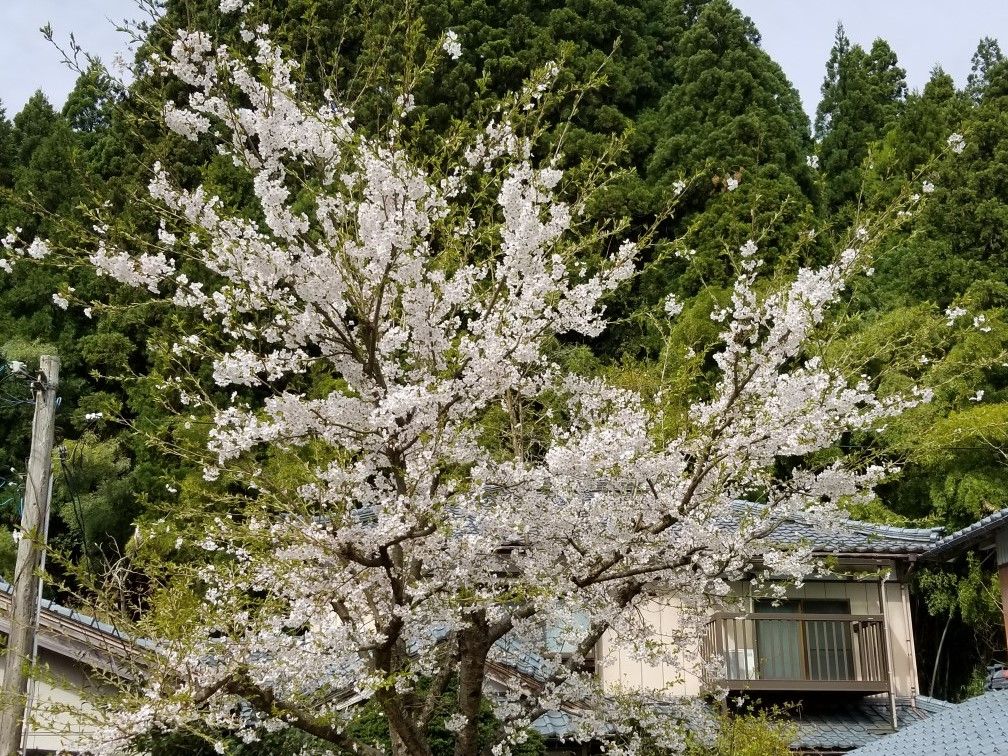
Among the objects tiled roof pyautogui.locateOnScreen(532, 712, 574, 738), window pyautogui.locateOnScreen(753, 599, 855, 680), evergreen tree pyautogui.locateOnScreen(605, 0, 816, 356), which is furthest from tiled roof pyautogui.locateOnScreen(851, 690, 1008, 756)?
evergreen tree pyautogui.locateOnScreen(605, 0, 816, 356)

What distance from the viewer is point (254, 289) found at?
6391mm

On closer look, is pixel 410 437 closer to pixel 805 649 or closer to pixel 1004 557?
pixel 1004 557

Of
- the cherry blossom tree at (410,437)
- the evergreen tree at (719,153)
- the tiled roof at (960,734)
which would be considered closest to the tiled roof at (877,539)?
the tiled roof at (960,734)

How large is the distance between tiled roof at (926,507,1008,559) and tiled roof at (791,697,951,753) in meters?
2.07

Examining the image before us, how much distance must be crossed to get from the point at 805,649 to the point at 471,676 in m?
8.82

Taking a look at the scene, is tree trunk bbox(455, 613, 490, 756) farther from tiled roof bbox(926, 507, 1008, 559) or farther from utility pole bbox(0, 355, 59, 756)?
tiled roof bbox(926, 507, 1008, 559)

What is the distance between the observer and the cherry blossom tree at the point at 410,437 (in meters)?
6.16

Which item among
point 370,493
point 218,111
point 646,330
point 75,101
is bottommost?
point 370,493

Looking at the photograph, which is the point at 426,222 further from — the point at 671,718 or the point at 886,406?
the point at 671,718

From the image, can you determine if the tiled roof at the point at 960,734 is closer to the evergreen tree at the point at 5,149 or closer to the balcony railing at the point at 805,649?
the balcony railing at the point at 805,649

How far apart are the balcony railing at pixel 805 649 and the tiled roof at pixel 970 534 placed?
1.48 metres

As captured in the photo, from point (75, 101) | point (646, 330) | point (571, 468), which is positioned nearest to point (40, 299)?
point (75, 101)

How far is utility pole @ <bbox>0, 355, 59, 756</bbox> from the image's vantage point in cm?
686

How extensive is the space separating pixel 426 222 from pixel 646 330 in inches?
634
